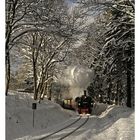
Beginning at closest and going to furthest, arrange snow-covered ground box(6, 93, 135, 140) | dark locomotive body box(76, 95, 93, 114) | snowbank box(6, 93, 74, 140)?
snow-covered ground box(6, 93, 135, 140)
snowbank box(6, 93, 74, 140)
dark locomotive body box(76, 95, 93, 114)

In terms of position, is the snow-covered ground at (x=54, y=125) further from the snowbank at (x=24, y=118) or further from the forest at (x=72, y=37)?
the forest at (x=72, y=37)

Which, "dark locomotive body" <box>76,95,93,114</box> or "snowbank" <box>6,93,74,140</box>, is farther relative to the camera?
"dark locomotive body" <box>76,95,93,114</box>

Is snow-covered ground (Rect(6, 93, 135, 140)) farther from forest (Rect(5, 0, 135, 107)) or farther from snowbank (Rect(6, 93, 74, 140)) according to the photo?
forest (Rect(5, 0, 135, 107))

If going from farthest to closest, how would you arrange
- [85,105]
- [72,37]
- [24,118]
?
[85,105] → [24,118] → [72,37]

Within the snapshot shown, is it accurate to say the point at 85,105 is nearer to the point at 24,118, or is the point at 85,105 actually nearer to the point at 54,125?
the point at 54,125

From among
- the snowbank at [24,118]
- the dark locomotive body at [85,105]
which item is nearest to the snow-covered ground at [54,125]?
the snowbank at [24,118]

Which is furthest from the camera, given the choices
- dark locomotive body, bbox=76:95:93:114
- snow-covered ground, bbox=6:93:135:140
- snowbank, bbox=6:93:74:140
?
dark locomotive body, bbox=76:95:93:114

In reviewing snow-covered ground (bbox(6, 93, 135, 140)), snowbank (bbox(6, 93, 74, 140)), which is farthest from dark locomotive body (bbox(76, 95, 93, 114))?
snowbank (bbox(6, 93, 74, 140))

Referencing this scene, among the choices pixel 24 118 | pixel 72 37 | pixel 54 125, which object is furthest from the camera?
pixel 54 125

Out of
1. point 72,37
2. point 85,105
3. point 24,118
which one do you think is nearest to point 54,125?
point 24,118
